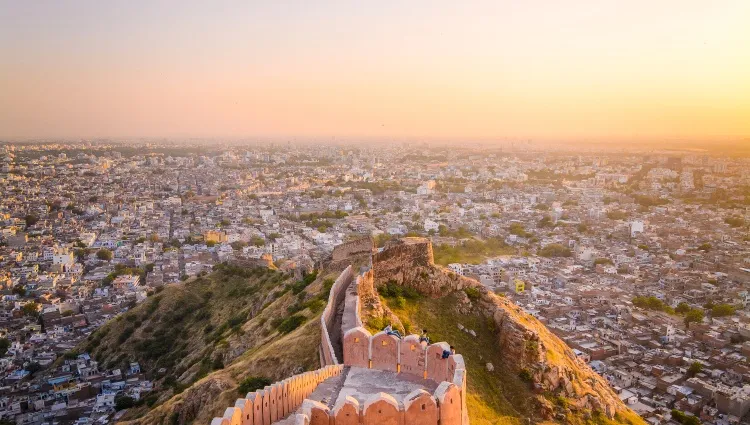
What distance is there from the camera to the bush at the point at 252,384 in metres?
11.7

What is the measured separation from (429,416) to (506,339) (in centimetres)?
800

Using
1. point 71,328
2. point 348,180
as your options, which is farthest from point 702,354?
point 348,180

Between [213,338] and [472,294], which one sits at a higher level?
[472,294]

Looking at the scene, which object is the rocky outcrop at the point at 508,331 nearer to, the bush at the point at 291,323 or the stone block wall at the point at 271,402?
the bush at the point at 291,323

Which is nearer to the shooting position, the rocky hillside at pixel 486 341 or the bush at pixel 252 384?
the bush at pixel 252 384

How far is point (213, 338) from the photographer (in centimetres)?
2139

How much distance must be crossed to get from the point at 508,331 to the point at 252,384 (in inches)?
252

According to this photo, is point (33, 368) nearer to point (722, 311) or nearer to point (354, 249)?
point (354, 249)

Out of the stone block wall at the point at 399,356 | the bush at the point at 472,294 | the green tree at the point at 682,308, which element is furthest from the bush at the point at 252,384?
the green tree at the point at 682,308

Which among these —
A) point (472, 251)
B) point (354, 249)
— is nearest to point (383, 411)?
point (354, 249)

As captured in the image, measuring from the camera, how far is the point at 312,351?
12.2 metres

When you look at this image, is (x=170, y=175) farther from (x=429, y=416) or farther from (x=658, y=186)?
(x=429, y=416)

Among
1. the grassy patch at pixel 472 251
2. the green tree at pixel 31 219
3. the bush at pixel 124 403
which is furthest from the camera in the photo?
the green tree at pixel 31 219

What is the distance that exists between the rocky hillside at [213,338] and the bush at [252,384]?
19cm
